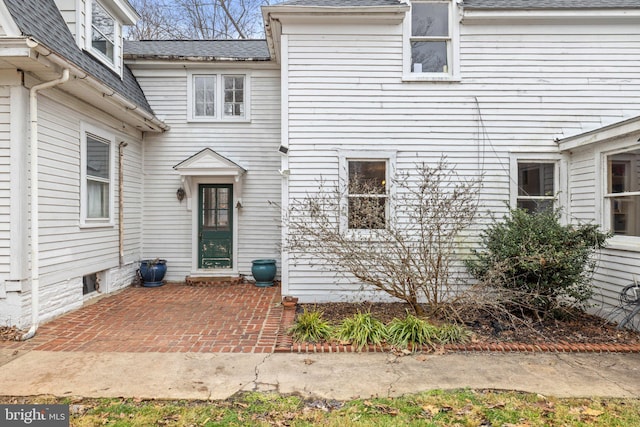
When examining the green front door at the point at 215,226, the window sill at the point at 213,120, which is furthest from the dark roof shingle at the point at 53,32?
the green front door at the point at 215,226

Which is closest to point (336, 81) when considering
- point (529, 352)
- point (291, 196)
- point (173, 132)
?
point (291, 196)

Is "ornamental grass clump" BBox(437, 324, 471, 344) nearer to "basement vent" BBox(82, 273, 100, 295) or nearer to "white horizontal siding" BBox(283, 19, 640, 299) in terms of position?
"white horizontal siding" BBox(283, 19, 640, 299)

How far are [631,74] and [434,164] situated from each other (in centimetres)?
398

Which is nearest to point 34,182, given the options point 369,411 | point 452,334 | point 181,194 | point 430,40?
point 181,194

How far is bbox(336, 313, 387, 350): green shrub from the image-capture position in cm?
459

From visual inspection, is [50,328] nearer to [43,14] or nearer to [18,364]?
[18,364]

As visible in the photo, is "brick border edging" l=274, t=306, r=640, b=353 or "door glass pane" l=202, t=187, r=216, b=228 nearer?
"brick border edging" l=274, t=306, r=640, b=353

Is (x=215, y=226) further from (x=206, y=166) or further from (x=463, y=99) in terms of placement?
(x=463, y=99)

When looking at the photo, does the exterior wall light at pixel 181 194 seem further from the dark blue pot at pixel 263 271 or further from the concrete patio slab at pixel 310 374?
the concrete patio slab at pixel 310 374

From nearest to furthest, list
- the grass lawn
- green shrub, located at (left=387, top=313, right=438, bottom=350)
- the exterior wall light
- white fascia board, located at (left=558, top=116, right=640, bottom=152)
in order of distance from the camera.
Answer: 1. the grass lawn
2. green shrub, located at (left=387, top=313, right=438, bottom=350)
3. white fascia board, located at (left=558, top=116, right=640, bottom=152)
4. the exterior wall light

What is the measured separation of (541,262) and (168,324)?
549 cm

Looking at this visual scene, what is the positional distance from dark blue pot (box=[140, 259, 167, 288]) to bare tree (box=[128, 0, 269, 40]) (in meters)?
10.9

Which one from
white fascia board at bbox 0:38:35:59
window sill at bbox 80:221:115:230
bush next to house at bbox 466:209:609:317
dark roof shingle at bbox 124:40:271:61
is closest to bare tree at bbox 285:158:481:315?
bush next to house at bbox 466:209:609:317

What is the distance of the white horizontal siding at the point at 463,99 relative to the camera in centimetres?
650
